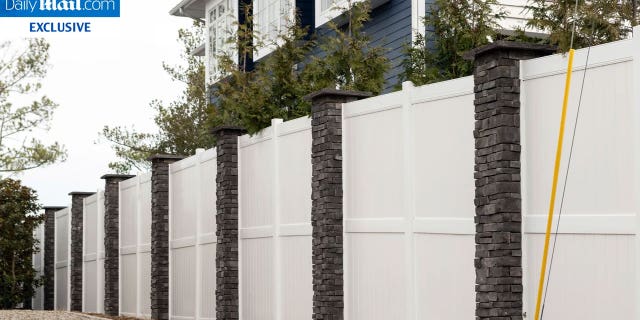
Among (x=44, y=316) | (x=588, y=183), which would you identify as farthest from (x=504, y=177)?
(x=44, y=316)

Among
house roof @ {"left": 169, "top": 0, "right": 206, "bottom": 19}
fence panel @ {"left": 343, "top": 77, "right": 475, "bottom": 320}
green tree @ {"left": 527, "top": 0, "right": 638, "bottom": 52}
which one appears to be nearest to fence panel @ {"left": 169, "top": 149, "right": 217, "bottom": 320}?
fence panel @ {"left": 343, "top": 77, "right": 475, "bottom": 320}

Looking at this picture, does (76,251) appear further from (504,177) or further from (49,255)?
(504,177)

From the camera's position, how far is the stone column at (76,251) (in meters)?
26.1

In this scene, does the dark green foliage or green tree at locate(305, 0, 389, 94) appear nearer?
green tree at locate(305, 0, 389, 94)

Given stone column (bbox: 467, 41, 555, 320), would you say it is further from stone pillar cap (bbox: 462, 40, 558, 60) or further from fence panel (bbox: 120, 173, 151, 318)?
fence panel (bbox: 120, 173, 151, 318)

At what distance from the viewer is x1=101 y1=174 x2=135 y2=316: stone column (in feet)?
74.8

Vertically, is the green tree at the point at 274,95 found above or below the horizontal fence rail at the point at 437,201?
above

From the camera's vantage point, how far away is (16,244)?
96.1ft

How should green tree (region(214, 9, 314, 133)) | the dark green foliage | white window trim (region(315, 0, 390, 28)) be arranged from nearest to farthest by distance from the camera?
the dark green foliage → green tree (region(214, 9, 314, 133)) → white window trim (region(315, 0, 390, 28))

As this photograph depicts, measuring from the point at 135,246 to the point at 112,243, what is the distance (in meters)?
1.37

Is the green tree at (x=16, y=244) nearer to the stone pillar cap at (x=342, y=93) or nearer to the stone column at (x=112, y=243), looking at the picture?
the stone column at (x=112, y=243)

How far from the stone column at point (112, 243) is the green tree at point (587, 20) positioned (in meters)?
12.5

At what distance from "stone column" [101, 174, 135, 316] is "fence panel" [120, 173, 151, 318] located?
198mm

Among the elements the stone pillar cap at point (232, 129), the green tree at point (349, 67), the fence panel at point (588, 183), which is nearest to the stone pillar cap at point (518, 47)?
the fence panel at point (588, 183)
